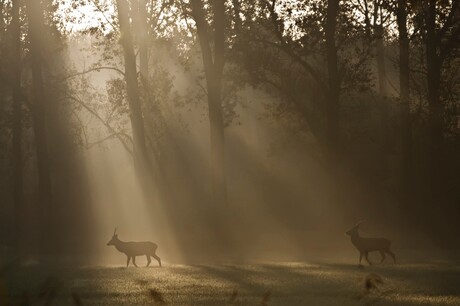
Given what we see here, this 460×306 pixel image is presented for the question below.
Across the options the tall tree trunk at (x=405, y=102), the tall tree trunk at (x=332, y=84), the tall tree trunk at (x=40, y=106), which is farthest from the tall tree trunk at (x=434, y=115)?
the tall tree trunk at (x=40, y=106)

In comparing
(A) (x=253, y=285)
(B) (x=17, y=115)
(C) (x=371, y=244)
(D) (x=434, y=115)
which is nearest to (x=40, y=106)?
(B) (x=17, y=115)

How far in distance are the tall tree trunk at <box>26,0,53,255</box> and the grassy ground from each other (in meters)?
20.3

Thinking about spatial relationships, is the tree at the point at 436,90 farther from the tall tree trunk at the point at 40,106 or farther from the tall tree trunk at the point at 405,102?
the tall tree trunk at the point at 40,106

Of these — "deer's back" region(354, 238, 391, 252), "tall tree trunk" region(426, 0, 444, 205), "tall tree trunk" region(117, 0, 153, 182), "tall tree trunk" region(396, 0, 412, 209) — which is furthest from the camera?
"tall tree trunk" region(117, 0, 153, 182)

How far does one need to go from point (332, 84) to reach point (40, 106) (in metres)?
14.0

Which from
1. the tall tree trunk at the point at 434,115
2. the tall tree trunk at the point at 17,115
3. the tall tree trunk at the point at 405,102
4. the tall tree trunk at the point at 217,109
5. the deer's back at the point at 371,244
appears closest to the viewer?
the deer's back at the point at 371,244

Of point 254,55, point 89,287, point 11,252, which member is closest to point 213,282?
point 89,287

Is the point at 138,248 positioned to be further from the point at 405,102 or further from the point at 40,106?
the point at 405,102

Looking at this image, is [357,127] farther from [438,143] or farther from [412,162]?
[438,143]

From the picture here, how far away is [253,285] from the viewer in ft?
68.0

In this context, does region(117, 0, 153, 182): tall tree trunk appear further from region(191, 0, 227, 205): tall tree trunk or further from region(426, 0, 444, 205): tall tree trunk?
region(426, 0, 444, 205): tall tree trunk

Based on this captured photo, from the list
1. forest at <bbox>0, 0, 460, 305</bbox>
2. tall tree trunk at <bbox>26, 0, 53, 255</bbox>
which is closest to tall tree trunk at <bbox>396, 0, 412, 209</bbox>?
forest at <bbox>0, 0, 460, 305</bbox>

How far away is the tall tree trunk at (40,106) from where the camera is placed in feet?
156

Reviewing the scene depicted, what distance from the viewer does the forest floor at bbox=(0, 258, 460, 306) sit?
17078 mm
